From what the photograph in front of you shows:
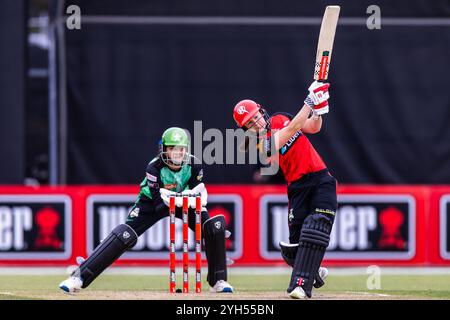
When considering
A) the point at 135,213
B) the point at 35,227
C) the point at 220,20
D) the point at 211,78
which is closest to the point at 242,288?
the point at 135,213

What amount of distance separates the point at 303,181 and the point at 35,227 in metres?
5.80

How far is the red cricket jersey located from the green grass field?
100cm

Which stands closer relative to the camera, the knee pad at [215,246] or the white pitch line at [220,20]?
the knee pad at [215,246]

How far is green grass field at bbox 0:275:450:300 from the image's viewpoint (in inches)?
376

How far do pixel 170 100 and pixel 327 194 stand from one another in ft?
23.0

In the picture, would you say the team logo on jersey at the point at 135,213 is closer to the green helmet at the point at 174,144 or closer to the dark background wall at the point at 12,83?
the green helmet at the point at 174,144

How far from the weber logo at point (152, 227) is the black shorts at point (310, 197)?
489cm

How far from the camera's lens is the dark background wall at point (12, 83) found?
1541 cm

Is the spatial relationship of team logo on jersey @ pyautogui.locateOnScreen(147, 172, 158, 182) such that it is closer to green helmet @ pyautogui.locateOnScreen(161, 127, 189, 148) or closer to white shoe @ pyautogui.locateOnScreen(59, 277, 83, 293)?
green helmet @ pyautogui.locateOnScreen(161, 127, 189, 148)

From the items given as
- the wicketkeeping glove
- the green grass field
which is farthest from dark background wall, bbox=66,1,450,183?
the wicketkeeping glove

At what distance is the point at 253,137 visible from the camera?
962 centimetres

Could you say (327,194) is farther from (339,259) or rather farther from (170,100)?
(170,100)

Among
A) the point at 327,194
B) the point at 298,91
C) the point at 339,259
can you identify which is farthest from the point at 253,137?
the point at 298,91

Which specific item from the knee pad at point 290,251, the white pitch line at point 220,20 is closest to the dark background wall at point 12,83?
the white pitch line at point 220,20
